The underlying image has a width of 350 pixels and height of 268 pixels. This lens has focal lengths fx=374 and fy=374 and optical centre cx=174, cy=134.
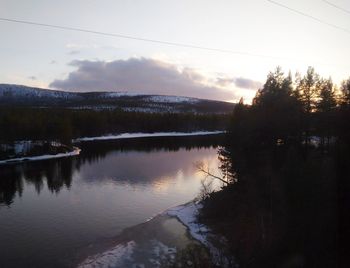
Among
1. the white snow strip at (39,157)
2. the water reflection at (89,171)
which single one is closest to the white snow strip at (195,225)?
the water reflection at (89,171)

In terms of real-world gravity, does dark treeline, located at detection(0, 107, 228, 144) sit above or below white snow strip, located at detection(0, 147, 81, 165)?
above

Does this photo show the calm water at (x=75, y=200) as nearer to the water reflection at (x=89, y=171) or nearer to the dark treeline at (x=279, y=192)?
the water reflection at (x=89, y=171)

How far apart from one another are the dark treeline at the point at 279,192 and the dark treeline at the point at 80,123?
11274 mm

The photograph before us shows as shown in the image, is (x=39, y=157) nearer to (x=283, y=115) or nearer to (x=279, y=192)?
(x=283, y=115)

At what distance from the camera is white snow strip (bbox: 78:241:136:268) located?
20500 mm

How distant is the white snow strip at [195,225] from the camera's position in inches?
849

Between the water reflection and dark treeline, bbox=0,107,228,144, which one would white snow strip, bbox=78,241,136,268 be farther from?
dark treeline, bbox=0,107,228,144

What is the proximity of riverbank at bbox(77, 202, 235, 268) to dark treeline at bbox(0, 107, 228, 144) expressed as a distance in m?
22.8

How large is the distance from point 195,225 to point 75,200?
1339 centimetres

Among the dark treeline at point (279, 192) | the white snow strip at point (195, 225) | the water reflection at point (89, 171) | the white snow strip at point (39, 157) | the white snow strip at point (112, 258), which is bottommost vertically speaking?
the white snow strip at point (112, 258)

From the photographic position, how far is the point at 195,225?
2716 centimetres

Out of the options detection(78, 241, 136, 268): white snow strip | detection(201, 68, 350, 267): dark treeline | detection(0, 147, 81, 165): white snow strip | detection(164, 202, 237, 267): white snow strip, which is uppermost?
detection(201, 68, 350, 267): dark treeline

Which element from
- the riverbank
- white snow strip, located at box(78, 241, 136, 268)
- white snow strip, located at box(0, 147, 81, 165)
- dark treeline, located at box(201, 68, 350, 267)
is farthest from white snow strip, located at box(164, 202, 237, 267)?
white snow strip, located at box(0, 147, 81, 165)

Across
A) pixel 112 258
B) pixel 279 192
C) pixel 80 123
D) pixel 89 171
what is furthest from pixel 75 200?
pixel 80 123
